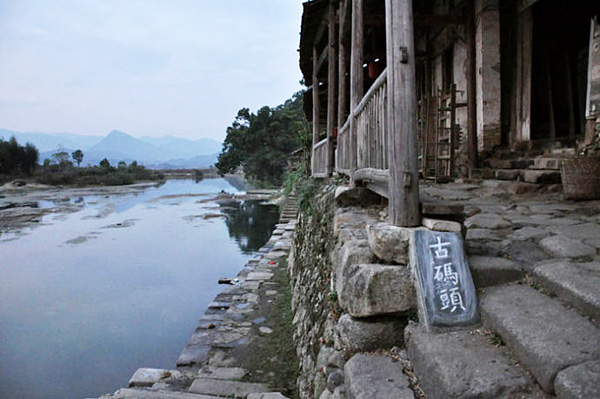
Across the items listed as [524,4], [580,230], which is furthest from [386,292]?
[524,4]

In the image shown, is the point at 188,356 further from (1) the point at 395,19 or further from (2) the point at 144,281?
(2) the point at 144,281

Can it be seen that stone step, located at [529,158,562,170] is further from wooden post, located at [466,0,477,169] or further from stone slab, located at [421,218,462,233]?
stone slab, located at [421,218,462,233]

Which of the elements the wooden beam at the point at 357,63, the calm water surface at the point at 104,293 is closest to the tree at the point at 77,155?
the calm water surface at the point at 104,293

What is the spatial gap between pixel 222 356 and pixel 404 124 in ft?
17.4

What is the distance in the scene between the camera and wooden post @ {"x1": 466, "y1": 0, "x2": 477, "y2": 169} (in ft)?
20.5

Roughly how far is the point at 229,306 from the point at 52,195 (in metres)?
37.8

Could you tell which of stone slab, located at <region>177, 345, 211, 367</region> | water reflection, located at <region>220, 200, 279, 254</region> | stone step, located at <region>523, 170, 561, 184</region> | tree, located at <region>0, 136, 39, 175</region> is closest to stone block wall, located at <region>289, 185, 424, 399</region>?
stone step, located at <region>523, 170, 561, 184</region>

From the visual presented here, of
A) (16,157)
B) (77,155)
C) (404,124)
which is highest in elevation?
(77,155)

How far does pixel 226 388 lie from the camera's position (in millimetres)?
5160

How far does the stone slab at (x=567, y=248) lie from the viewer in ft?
7.34

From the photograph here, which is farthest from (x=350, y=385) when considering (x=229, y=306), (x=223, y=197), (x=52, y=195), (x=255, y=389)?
(x=52, y=195)

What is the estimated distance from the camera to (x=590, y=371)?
4.17ft

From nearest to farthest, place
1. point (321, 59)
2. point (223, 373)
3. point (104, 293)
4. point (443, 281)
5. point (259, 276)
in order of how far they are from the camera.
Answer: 1. point (443, 281)
2. point (223, 373)
3. point (321, 59)
4. point (259, 276)
5. point (104, 293)

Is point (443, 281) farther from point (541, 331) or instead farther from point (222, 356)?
point (222, 356)
